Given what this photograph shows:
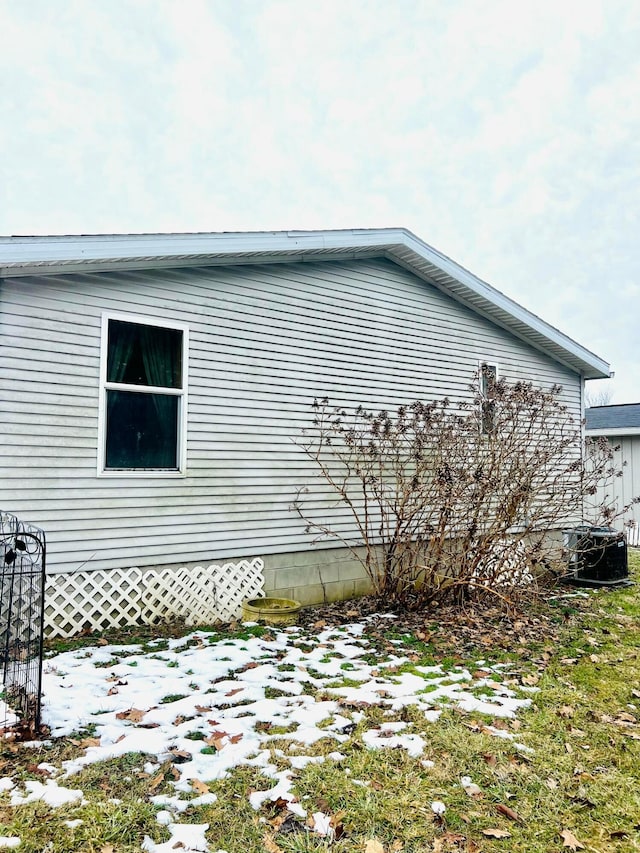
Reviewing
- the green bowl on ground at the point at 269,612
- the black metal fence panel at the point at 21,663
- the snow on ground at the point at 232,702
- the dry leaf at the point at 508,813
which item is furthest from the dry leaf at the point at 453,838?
the green bowl on ground at the point at 269,612

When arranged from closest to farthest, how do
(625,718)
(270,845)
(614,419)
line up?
(270,845), (625,718), (614,419)

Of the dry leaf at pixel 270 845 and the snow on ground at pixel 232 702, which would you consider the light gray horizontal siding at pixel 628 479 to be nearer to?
the snow on ground at pixel 232 702

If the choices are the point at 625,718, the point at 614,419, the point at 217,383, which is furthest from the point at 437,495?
the point at 614,419

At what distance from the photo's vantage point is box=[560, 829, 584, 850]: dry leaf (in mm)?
2609

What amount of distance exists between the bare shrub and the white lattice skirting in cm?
123

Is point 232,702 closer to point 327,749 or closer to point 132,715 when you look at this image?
point 132,715

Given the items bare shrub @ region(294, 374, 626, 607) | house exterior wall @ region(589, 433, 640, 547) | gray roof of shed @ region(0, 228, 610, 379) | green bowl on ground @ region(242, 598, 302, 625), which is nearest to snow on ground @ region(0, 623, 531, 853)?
green bowl on ground @ region(242, 598, 302, 625)

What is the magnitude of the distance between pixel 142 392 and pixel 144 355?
1.27 feet

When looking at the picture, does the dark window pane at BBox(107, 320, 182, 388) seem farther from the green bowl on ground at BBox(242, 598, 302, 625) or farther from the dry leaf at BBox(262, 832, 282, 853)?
the dry leaf at BBox(262, 832, 282, 853)

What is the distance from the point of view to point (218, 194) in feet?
119

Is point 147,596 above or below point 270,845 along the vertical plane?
above

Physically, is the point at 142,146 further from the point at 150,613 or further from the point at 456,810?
the point at 456,810

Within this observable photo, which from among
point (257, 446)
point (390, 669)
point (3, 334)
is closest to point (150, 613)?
point (257, 446)

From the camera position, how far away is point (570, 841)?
264 centimetres
